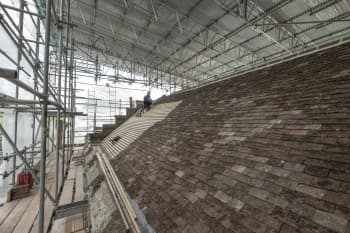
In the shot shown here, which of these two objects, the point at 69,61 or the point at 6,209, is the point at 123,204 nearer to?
the point at 6,209

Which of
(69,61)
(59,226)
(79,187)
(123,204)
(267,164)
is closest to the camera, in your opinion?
(267,164)

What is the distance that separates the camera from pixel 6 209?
4223 mm

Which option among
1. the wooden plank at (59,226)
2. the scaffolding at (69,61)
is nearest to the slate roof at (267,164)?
the scaffolding at (69,61)

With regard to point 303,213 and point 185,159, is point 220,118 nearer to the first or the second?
point 185,159

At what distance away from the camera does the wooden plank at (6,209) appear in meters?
3.91

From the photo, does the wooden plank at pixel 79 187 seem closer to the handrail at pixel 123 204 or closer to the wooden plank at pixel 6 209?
the wooden plank at pixel 6 209

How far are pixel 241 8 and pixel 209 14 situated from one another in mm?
1484

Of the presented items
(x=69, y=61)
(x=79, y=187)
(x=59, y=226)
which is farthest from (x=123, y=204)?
(x=69, y=61)

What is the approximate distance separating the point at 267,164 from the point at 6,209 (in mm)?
6160

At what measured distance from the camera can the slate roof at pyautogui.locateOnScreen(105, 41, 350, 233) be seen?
124cm

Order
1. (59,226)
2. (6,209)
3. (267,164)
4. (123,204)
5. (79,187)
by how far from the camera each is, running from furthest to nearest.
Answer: (79,187) < (6,209) < (59,226) < (123,204) < (267,164)

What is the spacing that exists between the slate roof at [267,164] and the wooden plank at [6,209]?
327 cm

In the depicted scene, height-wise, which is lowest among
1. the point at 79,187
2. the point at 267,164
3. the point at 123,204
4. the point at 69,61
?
the point at 79,187

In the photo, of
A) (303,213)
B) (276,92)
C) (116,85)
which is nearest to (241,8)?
(276,92)
